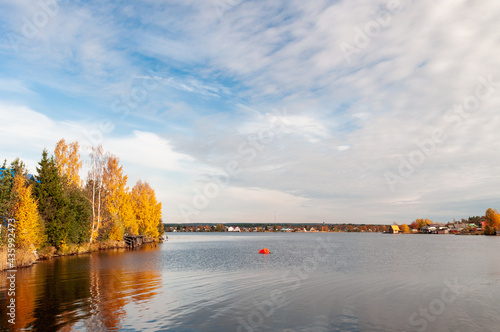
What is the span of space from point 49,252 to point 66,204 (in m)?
8.10

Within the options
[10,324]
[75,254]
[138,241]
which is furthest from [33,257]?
[138,241]

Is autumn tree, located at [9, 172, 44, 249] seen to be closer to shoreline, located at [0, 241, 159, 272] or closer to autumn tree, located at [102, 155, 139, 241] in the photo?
shoreline, located at [0, 241, 159, 272]

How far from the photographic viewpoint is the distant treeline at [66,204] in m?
36.4

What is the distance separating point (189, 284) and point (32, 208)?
2429 cm

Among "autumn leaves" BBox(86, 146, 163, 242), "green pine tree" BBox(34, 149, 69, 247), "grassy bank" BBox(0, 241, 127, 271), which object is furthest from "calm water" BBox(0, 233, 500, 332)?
"autumn leaves" BBox(86, 146, 163, 242)

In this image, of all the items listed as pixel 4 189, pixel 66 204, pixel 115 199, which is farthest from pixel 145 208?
pixel 4 189

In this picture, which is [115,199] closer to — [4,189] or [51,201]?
[51,201]

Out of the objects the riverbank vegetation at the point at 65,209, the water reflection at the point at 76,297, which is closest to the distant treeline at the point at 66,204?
the riverbank vegetation at the point at 65,209

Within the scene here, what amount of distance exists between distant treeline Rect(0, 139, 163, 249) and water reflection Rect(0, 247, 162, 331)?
8.23 metres

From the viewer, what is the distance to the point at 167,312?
57.8 feet

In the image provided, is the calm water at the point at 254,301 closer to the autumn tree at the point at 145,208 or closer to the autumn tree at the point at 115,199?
the autumn tree at the point at 115,199

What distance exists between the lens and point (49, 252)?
1826 inches

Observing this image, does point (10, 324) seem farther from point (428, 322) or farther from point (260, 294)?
point (428, 322)

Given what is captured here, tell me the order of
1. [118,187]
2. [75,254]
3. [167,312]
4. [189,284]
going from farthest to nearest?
1. [118,187]
2. [75,254]
3. [189,284]
4. [167,312]
